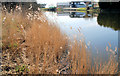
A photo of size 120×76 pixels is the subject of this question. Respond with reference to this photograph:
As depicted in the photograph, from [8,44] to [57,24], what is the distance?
208cm

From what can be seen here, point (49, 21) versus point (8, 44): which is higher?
point (49, 21)

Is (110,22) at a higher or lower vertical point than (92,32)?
lower

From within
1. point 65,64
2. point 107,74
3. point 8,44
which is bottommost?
point 65,64

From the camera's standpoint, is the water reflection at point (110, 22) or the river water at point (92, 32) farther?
the water reflection at point (110, 22)

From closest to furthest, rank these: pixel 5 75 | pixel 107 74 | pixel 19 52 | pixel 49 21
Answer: pixel 107 74
pixel 5 75
pixel 19 52
pixel 49 21

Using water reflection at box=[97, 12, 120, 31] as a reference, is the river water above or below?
above

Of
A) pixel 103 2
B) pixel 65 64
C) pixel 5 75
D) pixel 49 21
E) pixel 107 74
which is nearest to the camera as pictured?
pixel 107 74

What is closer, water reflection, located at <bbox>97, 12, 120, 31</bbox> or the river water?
the river water

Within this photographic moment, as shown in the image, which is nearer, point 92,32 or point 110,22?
point 92,32

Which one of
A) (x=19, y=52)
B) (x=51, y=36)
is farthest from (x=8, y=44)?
(x=51, y=36)

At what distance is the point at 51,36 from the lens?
3.98m

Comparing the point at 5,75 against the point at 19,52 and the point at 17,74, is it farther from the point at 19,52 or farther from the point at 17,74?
the point at 19,52

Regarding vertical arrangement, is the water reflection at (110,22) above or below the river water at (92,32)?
below

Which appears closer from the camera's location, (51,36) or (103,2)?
(51,36)
